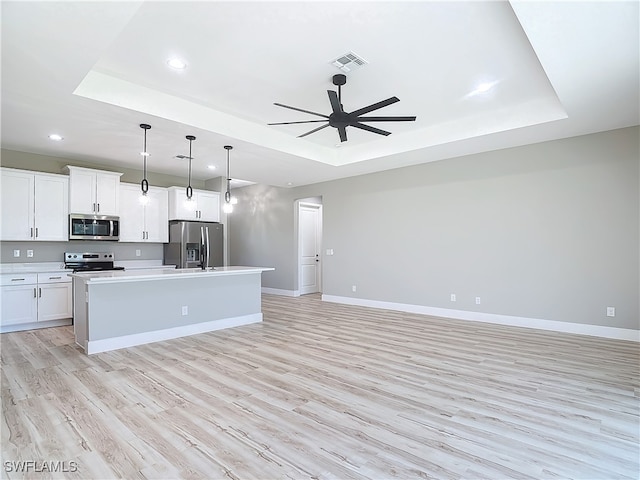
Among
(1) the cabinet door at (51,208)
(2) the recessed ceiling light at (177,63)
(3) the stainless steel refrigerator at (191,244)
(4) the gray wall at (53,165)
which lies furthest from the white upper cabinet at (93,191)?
(2) the recessed ceiling light at (177,63)

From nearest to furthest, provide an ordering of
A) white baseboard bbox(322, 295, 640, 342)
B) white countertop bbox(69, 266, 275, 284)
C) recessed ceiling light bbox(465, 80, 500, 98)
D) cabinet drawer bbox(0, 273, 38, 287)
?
recessed ceiling light bbox(465, 80, 500, 98)
white countertop bbox(69, 266, 275, 284)
white baseboard bbox(322, 295, 640, 342)
cabinet drawer bbox(0, 273, 38, 287)

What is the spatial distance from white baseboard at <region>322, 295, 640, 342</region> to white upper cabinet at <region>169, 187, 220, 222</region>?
140 inches

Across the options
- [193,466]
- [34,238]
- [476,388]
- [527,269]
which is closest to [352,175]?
[527,269]

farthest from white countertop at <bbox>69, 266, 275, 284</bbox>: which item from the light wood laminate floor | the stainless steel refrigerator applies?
the stainless steel refrigerator

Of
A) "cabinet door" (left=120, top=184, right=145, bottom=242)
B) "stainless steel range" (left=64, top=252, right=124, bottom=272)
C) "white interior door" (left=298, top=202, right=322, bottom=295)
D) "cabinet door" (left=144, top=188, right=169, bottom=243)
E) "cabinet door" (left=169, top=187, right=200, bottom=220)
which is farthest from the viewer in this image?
"white interior door" (left=298, top=202, right=322, bottom=295)

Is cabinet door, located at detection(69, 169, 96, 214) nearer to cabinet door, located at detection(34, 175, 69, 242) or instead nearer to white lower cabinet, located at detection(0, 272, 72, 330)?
cabinet door, located at detection(34, 175, 69, 242)

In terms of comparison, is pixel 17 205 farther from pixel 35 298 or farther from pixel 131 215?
pixel 131 215

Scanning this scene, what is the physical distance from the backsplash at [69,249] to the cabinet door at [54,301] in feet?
2.51

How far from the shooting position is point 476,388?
3020 millimetres

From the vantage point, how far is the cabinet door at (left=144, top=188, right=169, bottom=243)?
6723mm

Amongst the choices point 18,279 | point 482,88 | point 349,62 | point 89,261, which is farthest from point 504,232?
point 18,279

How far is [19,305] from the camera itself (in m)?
5.08

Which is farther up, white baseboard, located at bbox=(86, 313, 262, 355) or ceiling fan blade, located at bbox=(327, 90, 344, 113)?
ceiling fan blade, located at bbox=(327, 90, 344, 113)

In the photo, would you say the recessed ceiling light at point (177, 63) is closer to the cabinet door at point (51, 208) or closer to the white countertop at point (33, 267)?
the cabinet door at point (51, 208)
